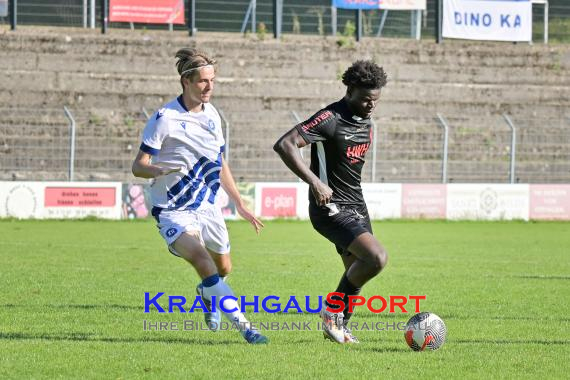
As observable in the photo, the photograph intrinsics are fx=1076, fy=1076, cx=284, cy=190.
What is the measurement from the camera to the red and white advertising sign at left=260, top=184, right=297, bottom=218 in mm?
26562

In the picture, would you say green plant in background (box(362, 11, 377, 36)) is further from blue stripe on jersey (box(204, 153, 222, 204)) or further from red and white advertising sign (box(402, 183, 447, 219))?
blue stripe on jersey (box(204, 153, 222, 204))

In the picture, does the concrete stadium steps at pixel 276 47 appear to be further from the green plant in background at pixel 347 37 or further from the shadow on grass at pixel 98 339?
the shadow on grass at pixel 98 339

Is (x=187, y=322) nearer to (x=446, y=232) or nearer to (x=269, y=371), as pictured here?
(x=269, y=371)

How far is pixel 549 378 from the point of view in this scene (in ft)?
21.3

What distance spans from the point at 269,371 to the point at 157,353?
1.00 m

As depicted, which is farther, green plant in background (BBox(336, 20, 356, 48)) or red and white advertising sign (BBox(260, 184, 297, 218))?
green plant in background (BBox(336, 20, 356, 48))

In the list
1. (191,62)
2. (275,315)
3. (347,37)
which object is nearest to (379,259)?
(191,62)

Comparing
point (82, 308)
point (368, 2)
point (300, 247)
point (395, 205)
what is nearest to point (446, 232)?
point (395, 205)

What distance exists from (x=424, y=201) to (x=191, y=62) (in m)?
20.6

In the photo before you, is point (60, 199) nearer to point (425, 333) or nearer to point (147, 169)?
point (147, 169)

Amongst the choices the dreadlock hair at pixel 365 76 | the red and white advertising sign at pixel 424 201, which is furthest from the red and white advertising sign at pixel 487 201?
the dreadlock hair at pixel 365 76

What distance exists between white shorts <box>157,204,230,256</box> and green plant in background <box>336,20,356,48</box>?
26866 mm

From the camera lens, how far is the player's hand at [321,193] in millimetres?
7570

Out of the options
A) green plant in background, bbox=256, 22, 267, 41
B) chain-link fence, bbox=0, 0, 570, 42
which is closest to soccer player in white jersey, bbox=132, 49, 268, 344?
chain-link fence, bbox=0, 0, 570, 42
